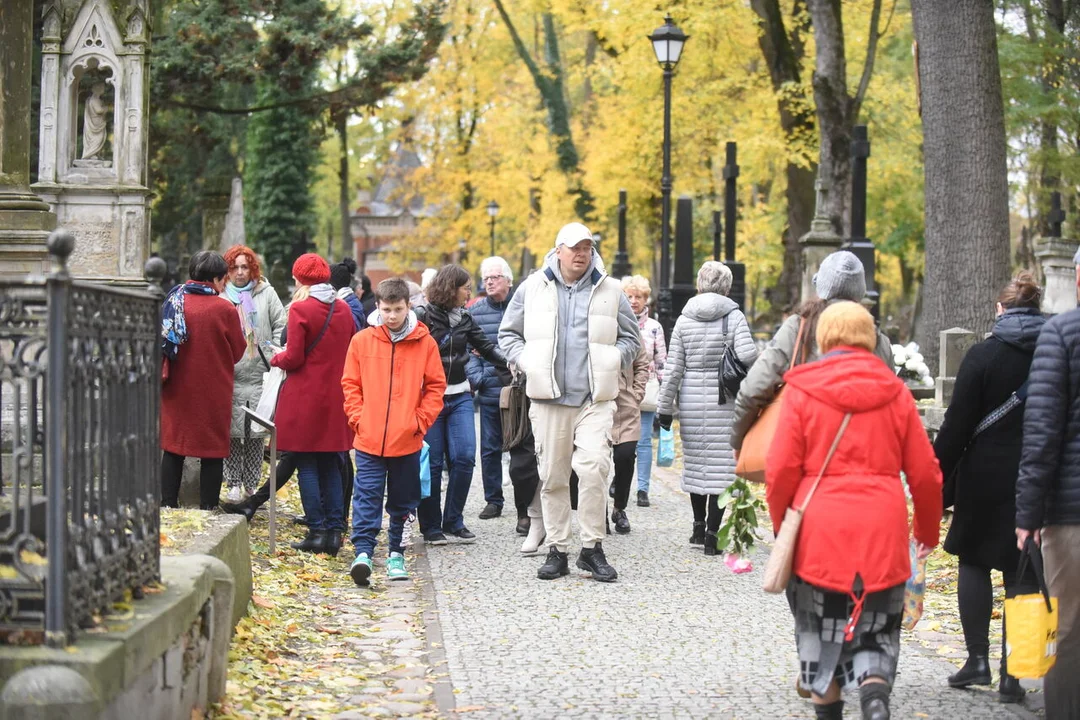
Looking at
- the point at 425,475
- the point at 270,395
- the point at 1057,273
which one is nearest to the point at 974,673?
the point at 425,475

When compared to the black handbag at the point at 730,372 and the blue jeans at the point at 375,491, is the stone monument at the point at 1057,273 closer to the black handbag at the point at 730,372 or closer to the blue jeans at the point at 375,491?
the black handbag at the point at 730,372

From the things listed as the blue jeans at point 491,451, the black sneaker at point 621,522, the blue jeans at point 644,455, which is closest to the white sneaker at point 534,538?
the black sneaker at point 621,522

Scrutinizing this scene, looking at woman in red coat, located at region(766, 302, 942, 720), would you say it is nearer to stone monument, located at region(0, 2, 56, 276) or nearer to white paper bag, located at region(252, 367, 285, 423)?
white paper bag, located at region(252, 367, 285, 423)

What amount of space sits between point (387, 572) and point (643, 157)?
1054 inches

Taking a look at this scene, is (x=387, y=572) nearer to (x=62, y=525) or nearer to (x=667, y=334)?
(x=62, y=525)

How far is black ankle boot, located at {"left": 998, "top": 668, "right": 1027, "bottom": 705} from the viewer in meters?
6.21

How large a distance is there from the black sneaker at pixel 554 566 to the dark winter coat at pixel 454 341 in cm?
185

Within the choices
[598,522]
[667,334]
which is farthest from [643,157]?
[598,522]

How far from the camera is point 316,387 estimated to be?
30.9 ft

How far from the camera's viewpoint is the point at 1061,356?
5.39 metres

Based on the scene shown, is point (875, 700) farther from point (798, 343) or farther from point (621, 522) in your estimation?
point (621, 522)

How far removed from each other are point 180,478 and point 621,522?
11.8 feet

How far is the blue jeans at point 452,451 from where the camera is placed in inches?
407

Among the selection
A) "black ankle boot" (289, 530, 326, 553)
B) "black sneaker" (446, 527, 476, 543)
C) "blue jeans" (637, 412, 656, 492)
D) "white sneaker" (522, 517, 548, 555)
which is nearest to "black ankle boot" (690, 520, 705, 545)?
"white sneaker" (522, 517, 548, 555)
